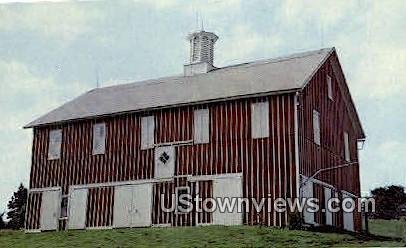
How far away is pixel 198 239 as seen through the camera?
61.0ft

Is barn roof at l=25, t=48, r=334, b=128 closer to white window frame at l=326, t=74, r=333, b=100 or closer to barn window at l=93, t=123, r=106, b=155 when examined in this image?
barn window at l=93, t=123, r=106, b=155

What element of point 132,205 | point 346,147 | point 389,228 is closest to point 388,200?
point 389,228

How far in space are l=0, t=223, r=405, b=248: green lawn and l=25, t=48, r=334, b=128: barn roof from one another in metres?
4.53

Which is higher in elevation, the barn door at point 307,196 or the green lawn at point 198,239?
the barn door at point 307,196

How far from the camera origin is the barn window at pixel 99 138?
2491cm

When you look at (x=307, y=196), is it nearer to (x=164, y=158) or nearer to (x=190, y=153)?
(x=190, y=153)

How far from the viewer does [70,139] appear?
25.8 meters

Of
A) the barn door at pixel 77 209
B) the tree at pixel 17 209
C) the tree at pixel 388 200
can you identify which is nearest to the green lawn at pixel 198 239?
the tree at pixel 388 200

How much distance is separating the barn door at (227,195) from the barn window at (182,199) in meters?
1.07

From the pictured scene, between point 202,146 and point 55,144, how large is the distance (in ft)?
21.8

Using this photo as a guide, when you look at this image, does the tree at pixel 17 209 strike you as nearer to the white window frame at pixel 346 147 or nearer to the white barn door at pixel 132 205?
the white barn door at pixel 132 205

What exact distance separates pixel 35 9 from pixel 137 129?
21.0ft

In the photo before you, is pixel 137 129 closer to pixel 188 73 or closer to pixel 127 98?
pixel 127 98

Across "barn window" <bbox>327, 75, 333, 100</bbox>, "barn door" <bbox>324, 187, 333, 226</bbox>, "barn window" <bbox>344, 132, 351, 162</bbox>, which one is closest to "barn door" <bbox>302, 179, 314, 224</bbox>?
"barn door" <bbox>324, 187, 333, 226</bbox>
